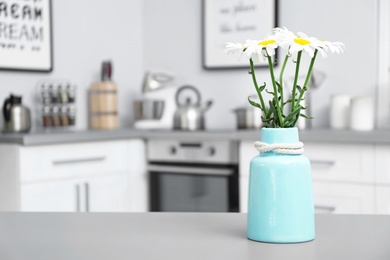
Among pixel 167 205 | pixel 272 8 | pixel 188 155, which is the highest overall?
pixel 272 8

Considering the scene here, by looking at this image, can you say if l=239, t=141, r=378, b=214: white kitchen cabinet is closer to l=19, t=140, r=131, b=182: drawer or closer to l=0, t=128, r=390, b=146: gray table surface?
l=0, t=128, r=390, b=146: gray table surface

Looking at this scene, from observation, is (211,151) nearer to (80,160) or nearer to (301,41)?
(80,160)

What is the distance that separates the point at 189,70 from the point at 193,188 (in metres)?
0.97

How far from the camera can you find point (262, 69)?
3.57 m

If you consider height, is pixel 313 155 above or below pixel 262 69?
below

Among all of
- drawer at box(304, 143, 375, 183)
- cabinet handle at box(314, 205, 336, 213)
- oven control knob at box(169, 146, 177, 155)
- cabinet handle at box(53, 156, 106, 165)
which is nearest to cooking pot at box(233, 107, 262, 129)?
oven control knob at box(169, 146, 177, 155)

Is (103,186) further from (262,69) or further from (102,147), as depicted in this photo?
(262,69)

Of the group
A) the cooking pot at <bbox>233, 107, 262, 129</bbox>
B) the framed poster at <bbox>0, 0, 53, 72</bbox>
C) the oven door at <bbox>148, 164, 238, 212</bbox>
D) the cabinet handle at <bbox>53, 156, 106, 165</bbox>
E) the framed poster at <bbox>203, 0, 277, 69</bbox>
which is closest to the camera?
the cabinet handle at <bbox>53, 156, 106, 165</bbox>

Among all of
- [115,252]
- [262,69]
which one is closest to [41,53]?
[262,69]

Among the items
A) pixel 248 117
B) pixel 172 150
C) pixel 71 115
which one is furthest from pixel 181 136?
pixel 71 115

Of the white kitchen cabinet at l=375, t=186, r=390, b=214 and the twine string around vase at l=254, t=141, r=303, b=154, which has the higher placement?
the twine string around vase at l=254, t=141, r=303, b=154

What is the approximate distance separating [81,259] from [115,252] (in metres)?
0.06

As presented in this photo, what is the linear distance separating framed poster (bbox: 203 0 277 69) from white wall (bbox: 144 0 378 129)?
56mm

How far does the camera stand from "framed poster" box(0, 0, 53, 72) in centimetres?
321
